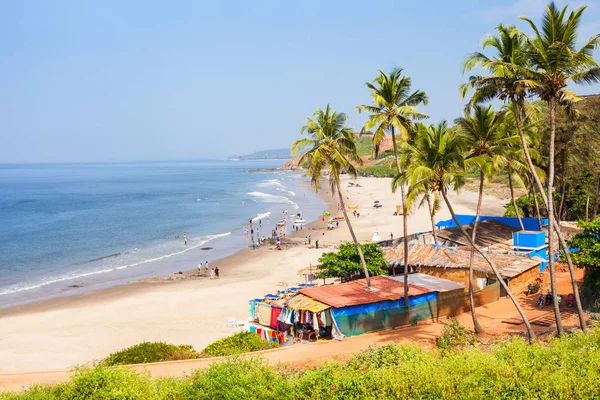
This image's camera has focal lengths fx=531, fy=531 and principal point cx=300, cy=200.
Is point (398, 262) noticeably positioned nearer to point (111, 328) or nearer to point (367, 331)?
point (367, 331)

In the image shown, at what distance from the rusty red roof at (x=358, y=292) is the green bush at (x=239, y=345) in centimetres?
251

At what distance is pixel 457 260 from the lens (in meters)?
23.9

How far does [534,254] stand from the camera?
25828mm

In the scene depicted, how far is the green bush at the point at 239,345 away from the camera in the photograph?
1733 cm

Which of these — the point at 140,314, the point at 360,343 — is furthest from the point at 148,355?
the point at 140,314

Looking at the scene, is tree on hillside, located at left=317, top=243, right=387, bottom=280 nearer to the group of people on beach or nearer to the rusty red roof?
the rusty red roof

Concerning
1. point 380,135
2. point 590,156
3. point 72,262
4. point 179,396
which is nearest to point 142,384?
point 179,396

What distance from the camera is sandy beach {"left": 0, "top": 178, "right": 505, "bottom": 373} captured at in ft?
74.3

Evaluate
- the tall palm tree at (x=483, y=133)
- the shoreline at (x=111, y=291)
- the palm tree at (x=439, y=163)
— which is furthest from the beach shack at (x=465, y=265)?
the shoreline at (x=111, y=291)

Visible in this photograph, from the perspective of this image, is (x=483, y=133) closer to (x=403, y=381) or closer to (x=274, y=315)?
(x=274, y=315)

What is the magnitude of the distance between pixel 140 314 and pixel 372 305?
46.4ft

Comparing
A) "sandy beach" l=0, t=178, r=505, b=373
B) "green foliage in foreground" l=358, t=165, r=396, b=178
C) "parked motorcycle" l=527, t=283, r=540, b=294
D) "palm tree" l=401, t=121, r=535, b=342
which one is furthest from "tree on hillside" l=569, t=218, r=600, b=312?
"green foliage in foreground" l=358, t=165, r=396, b=178

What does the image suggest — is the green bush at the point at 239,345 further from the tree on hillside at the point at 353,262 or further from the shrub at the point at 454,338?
the tree on hillside at the point at 353,262

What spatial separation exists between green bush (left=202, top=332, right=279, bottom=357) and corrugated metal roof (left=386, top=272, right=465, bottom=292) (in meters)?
6.70
